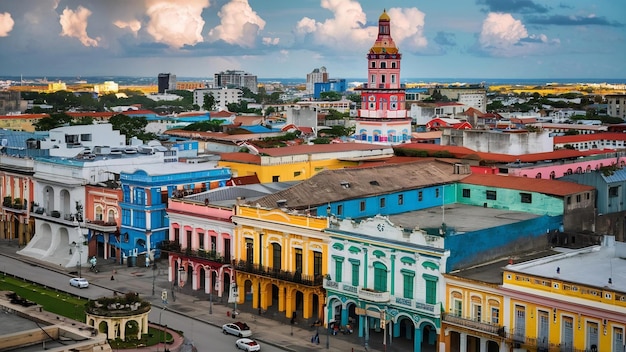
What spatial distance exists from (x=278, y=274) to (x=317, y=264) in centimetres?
257

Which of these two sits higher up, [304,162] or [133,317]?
[304,162]

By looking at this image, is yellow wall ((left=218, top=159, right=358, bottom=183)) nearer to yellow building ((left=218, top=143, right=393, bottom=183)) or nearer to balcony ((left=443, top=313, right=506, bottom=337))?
yellow building ((left=218, top=143, right=393, bottom=183))

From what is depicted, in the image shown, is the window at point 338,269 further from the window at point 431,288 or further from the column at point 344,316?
the window at point 431,288

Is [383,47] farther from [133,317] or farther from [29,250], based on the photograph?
[133,317]

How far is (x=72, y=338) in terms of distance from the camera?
1017 inches

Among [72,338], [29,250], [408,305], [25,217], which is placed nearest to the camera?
[72,338]

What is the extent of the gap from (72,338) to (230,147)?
2615 inches

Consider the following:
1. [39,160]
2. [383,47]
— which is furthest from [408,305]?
[383,47]

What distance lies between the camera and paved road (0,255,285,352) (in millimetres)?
46312

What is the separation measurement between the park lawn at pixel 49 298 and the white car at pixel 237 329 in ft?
25.2

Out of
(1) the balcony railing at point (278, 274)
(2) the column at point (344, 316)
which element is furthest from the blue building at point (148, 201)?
(2) the column at point (344, 316)

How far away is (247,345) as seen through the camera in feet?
147

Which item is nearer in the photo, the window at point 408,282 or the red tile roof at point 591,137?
the window at point 408,282

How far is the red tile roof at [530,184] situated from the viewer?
55.9 m
